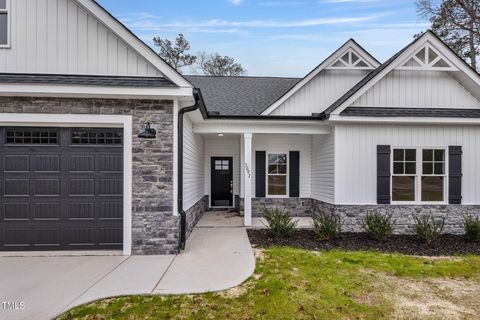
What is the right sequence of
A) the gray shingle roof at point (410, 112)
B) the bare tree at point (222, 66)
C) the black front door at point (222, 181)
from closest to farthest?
the gray shingle roof at point (410, 112)
the black front door at point (222, 181)
the bare tree at point (222, 66)

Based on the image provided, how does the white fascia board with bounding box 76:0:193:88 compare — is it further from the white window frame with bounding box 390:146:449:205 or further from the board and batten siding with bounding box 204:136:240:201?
the board and batten siding with bounding box 204:136:240:201

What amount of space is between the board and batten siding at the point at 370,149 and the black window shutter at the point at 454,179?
0.20m

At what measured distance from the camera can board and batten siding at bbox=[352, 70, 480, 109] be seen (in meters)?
9.20

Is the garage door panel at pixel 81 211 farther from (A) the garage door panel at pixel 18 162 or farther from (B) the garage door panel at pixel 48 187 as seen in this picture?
(A) the garage door panel at pixel 18 162

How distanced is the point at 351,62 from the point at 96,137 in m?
9.08

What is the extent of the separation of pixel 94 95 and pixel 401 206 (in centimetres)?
873

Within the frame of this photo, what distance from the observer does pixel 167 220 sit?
6.48 meters

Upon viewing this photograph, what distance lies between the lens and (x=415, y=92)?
924 cm

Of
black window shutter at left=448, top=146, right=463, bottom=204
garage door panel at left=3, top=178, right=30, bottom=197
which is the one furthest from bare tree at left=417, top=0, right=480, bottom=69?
garage door panel at left=3, top=178, right=30, bottom=197

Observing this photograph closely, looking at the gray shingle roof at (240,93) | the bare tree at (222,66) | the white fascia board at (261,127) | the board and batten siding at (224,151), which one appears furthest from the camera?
the bare tree at (222,66)

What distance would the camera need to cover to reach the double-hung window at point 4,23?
6.30 m

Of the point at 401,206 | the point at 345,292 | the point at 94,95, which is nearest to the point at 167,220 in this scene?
the point at 94,95

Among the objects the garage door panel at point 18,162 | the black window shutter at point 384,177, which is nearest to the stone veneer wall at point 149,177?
the garage door panel at point 18,162

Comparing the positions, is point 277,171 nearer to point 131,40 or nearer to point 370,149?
point 370,149
